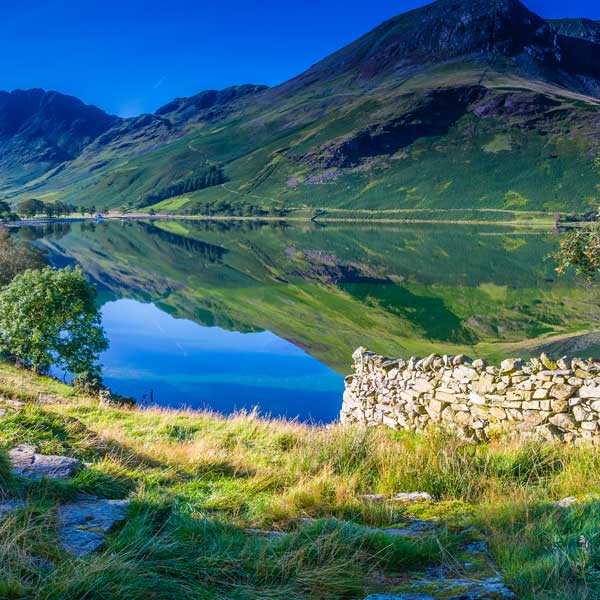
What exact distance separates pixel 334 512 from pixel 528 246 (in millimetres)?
132739

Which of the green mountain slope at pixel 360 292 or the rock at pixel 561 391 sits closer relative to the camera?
the rock at pixel 561 391

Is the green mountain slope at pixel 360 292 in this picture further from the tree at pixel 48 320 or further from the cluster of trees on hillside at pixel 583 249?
the cluster of trees on hillside at pixel 583 249

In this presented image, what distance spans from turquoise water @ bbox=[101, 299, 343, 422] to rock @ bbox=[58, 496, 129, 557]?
1992cm

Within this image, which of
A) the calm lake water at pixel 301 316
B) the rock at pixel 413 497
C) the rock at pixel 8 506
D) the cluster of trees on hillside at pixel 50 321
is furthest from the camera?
the calm lake water at pixel 301 316

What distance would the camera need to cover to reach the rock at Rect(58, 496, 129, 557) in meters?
5.92

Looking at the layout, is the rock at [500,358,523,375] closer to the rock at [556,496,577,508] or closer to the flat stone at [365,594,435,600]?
the rock at [556,496,577,508]

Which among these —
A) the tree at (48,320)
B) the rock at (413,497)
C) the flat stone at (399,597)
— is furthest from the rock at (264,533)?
the tree at (48,320)

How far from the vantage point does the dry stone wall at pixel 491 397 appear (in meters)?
12.2

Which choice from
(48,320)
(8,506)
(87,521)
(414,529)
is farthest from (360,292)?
(8,506)

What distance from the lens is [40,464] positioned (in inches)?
316

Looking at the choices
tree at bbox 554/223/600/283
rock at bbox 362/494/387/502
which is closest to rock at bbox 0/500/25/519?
rock at bbox 362/494/387/502

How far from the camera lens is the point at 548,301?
64.6 metres

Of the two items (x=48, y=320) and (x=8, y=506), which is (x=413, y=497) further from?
(x=48, y=320)

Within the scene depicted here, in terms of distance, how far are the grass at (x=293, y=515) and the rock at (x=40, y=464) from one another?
300 mm
